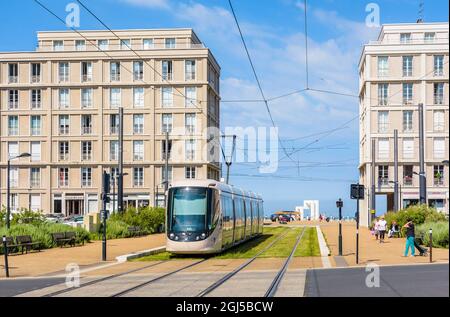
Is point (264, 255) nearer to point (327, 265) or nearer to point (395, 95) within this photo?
point (327, 265)

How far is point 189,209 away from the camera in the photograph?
27.2m

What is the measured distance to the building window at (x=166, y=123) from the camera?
281ft

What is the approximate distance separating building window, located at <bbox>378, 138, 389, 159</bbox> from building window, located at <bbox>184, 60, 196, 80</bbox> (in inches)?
876

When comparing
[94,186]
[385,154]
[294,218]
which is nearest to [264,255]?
[385,154]

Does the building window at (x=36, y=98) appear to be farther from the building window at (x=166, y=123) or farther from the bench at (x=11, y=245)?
the bench at (x=11, y=245)

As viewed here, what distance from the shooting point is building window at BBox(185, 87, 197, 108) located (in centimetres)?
8562

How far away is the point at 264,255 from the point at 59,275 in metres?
9.99

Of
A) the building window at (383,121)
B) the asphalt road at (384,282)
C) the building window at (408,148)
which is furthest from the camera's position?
the building window at (383,121)

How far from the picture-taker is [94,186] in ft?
283

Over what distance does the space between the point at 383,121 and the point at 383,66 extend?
592 centimetres

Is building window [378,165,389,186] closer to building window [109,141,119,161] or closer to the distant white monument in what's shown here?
building window [109,141,119,161]

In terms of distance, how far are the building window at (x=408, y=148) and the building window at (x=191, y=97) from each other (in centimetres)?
2371

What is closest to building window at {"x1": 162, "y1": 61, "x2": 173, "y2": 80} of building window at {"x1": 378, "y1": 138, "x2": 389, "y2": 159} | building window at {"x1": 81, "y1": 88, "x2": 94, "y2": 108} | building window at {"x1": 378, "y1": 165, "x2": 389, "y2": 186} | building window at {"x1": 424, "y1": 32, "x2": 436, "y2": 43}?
building window at {"x1": 81, "y1": 88, "x2": 94, "y2": 108}

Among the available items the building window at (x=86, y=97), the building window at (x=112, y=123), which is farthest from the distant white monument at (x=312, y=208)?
the building window at (x=86, y=97)
